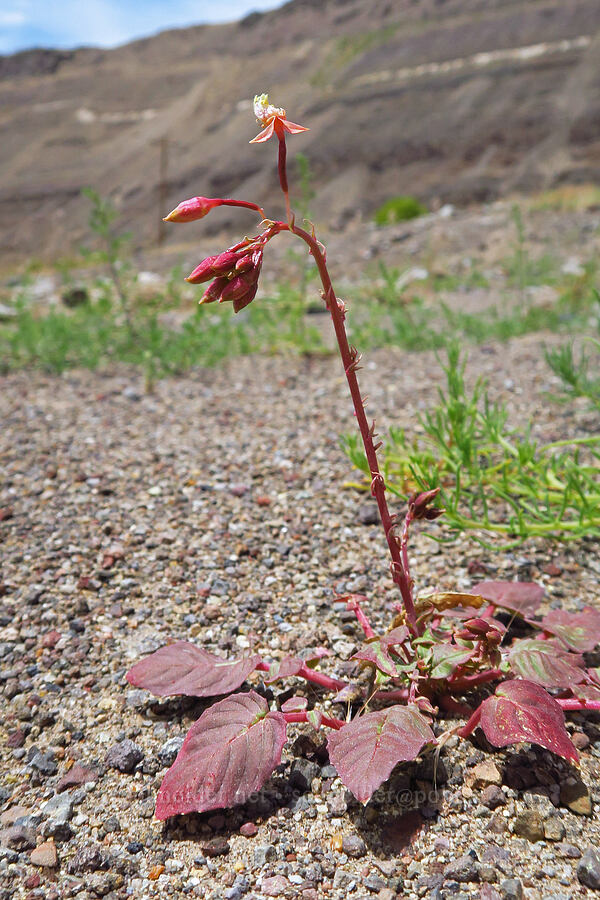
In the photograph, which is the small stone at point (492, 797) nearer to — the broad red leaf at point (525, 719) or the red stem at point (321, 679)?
the broad red leaf at point (525, 719)

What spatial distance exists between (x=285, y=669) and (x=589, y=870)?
67 centimetres

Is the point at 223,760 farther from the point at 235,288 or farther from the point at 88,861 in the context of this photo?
the point at 235,288

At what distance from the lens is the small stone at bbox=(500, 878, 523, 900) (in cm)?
111

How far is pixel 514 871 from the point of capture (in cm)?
117

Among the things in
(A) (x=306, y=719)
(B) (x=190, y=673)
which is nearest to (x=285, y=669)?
(A) (x=306, y=719)

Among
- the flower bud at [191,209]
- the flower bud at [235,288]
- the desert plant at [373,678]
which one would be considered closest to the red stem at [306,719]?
the desert plant at [373,678]

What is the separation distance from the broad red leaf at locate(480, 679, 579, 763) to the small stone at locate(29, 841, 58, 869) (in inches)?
33.0

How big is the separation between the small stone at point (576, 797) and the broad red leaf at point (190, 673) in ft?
2.21

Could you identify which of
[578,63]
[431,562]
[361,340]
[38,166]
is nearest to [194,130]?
[38,166]

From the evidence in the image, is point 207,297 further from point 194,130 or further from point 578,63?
point 194,130

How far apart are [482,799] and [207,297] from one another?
1085 millimetres

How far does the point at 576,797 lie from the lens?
1296 millimetres

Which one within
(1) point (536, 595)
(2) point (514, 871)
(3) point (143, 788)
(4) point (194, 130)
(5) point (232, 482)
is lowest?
(2) point (514, 871)

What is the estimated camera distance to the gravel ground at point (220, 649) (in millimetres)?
1213
